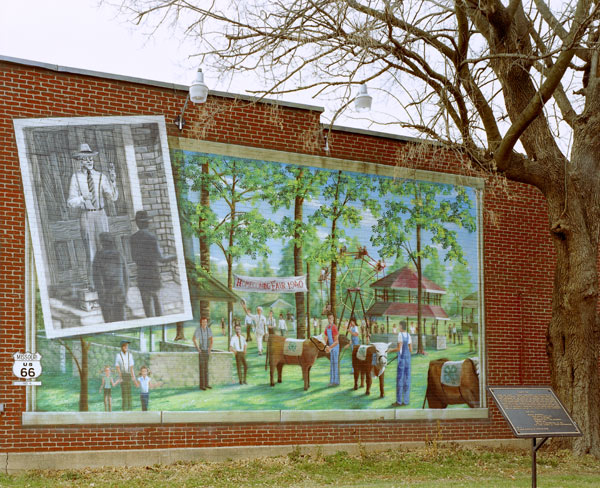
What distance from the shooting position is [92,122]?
476 inches

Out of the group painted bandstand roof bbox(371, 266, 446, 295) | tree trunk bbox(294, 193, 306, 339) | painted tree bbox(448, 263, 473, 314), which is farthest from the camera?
painted tree bbox(448, 263, 473, 314)

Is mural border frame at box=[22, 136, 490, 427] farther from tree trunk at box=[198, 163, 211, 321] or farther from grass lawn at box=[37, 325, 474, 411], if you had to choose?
tree trunk at box=[198, 163, 211, 321]

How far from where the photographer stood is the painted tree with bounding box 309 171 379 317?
13.8 metres

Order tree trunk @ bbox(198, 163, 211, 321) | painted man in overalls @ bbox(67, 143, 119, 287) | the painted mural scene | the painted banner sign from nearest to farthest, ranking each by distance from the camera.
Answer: painted man in overalls @ bbox(67, 143, 119, 287), the painted mural scene, tree trunk @ bbox(198, 163, 211, 321), the painted banner sign

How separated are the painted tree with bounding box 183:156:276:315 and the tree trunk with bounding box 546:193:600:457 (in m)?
5.32

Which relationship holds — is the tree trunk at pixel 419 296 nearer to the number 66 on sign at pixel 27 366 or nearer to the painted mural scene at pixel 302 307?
the painted mural scene at pixel 302 307

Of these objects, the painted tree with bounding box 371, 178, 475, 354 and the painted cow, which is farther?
the painted tree with bounding box 371, 178, 475, 354

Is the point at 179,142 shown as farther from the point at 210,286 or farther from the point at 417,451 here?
the point at 417,451

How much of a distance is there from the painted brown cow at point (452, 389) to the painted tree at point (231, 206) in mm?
4242

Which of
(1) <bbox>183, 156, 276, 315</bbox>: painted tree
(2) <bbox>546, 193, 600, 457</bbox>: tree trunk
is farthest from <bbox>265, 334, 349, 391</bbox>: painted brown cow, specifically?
(2) <bbox>546, 193, 600, 457</bbox>: tree trunk

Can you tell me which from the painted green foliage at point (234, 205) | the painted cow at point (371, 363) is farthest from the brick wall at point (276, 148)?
the painted cow at point (371, 363)

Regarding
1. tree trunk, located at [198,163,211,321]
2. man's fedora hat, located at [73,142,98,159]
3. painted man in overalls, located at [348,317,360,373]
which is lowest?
painted man in overalls, located at [348,317,360,373]

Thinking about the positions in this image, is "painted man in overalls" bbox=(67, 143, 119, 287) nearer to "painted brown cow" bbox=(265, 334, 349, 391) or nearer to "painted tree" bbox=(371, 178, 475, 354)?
"painted brown cow" bbox=(265, 334, 349, 391)

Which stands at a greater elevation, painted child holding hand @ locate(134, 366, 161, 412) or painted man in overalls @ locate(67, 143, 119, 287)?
painted man in overalls @ locate(67, 143, 119, 287)
